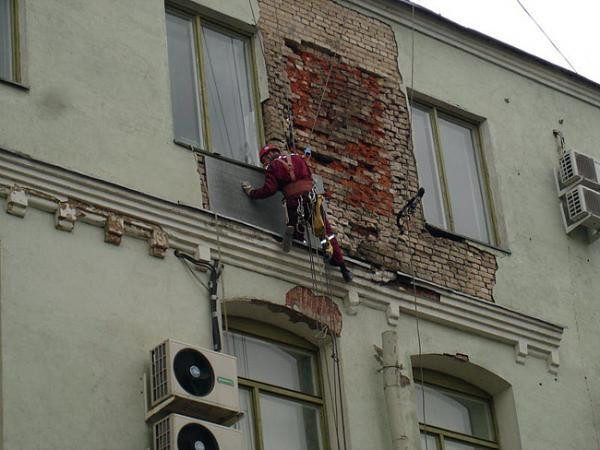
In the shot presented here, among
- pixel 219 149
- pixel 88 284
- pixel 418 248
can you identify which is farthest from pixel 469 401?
pixel 88 284

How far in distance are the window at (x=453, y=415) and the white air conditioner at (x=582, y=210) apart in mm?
2587

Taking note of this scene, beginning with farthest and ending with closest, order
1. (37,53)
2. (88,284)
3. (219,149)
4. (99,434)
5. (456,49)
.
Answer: (456,49), (219,149), (37,53), (88,284), (99,434)

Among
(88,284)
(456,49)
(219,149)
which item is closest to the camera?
(88,284)

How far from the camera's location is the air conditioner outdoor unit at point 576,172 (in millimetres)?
17609

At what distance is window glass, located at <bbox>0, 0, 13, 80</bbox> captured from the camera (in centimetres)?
1383

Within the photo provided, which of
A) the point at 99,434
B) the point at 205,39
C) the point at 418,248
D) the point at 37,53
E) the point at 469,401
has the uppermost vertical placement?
the point at 205,39

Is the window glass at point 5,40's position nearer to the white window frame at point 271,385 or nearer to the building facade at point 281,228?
the building facade at point 281,228

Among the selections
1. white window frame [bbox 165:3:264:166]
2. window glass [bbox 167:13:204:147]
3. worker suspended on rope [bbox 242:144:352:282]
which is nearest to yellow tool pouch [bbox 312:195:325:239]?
worker suspended on rope [bbox 242:144:352:282]

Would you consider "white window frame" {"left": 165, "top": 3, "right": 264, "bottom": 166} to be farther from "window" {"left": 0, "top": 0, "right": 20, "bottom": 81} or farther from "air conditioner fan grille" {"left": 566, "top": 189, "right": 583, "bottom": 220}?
"air conditioner fan grille" {"left": 566, "top": 189, "right": 583, "bottom": 220}

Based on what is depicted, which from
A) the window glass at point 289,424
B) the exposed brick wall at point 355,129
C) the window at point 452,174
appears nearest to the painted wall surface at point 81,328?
the window glass at point 289,424

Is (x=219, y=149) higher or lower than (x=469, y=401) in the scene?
higher

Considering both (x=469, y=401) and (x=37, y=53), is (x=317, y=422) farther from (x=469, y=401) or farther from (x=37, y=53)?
(x=37, y=53)

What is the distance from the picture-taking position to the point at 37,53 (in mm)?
13945

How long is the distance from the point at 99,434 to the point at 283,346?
2.79m
